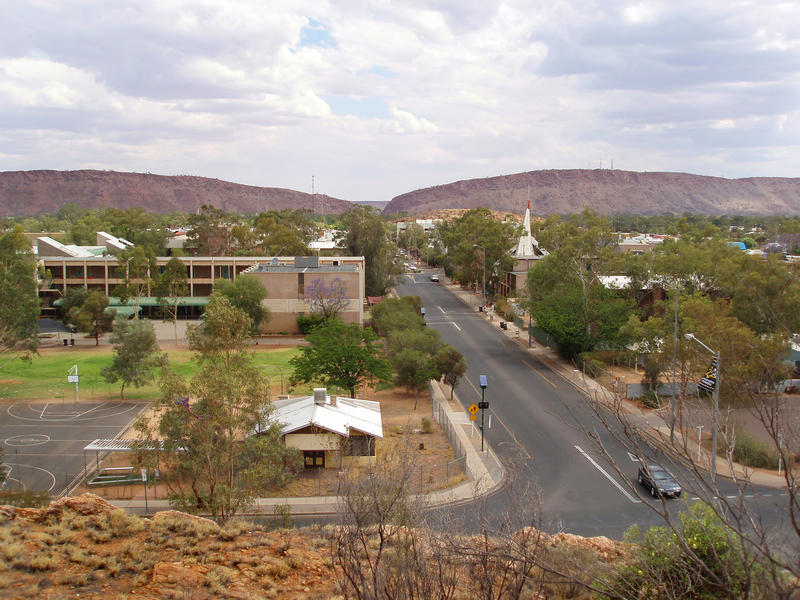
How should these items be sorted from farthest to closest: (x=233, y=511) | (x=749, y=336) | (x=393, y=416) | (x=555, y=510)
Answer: (x=393, y=416) → (x=749, y=336) → (x=555, y=510) → (x=233, y=511)

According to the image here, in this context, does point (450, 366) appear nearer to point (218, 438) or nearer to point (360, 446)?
point (360, 446)

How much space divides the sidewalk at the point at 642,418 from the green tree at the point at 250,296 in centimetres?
2129

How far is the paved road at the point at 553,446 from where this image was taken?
2212 centimetres

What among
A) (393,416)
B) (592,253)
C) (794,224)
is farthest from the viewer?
(794,224)

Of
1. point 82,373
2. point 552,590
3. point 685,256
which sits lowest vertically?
point 82,373

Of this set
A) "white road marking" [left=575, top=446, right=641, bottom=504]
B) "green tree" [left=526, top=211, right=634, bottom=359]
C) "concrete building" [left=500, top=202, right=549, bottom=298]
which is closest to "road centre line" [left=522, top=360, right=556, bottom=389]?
"green tree" [left=526, top=211, right=634, bottom=359]

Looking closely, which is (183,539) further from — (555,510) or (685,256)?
(685,256)

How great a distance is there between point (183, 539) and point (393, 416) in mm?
18920

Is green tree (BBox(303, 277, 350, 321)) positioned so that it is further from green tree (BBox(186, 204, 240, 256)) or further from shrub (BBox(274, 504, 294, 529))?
green tree (BBox(186, 204, 240, 256))

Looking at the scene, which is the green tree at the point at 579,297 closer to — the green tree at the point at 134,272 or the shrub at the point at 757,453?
the shrub at the point at 757,453

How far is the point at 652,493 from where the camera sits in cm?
2348

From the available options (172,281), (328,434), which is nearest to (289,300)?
(172,281)

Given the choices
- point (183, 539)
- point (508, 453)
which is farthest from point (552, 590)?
point (508, 453)

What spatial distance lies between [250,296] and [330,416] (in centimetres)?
3189
